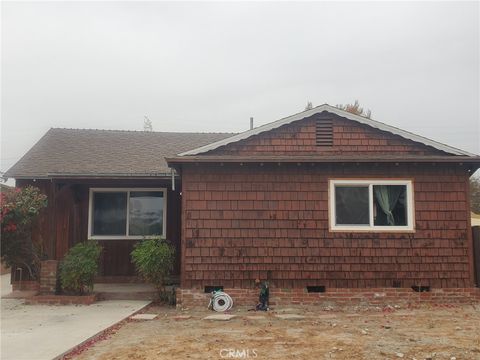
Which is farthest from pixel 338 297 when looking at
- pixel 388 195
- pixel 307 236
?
pixel 388 195

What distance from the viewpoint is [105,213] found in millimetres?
12008

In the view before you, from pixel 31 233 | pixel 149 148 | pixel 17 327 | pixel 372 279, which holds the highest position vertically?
pixel 149 148

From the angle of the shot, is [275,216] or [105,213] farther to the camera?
[105,213]

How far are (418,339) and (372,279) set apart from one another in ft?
9.21

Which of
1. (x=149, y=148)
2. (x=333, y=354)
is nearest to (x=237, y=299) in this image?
(x=333, y=354)

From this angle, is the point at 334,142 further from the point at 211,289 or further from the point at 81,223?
the point at 81,223

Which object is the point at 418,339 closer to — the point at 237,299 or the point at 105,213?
the point at 237,299

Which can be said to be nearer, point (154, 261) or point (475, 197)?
point (154, 261)

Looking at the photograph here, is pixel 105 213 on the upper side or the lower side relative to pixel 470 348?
upper

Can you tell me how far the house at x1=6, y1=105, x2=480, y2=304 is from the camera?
9375 millimetres

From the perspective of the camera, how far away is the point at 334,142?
9.81 meters

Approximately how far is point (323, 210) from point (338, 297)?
170 centimetres

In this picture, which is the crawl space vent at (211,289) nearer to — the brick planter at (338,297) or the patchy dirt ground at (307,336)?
the brick planter at (338,297)

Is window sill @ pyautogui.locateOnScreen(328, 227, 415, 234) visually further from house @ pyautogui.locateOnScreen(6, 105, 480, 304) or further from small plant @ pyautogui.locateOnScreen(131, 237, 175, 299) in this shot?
small plant @ pyautogui.locateOnScreen(131, 237, 175, 299)
